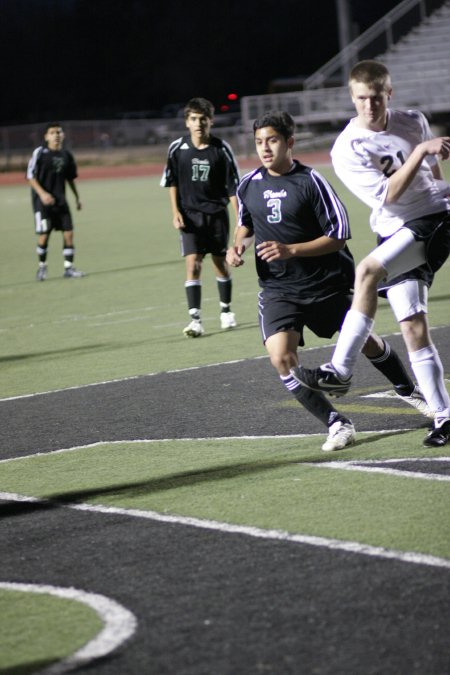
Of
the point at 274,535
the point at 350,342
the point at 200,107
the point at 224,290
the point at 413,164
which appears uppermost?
the point at 200,107

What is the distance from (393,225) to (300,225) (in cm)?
65

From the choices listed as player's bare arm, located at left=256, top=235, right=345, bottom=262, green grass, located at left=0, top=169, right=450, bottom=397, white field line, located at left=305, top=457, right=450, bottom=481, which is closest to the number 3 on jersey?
player's bare arm, located at left=256, top=235, right=345, bottom=262

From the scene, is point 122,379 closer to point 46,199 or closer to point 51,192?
point 46,199

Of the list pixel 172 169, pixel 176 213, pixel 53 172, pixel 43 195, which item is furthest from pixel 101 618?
pixel 53 172

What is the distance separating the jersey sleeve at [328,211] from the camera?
6785 millimetres

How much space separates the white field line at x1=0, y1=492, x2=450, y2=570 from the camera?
468 cm

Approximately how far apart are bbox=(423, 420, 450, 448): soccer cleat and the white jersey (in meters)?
1.11

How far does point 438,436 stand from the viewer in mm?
6566

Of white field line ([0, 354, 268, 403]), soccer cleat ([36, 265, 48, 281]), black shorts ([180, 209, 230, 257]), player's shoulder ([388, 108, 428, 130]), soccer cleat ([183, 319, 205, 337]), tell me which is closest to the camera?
player's shoulder ([388, 108, 428, 130])

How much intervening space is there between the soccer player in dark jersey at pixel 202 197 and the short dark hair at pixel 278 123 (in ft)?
17.3

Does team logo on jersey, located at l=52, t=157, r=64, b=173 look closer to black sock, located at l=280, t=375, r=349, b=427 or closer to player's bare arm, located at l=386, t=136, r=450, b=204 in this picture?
black sock, located at l=280, t=375, r=349, b=427

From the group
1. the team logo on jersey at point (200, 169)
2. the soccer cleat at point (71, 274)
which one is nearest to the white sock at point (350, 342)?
the team logo on jersey at point (200, 169)

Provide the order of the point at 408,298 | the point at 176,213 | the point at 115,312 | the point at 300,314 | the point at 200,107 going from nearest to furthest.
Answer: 1. the point at 408,298
2. the point at 300,314
3. the point at 200,107
4. the point at 176,213
5. the point at 115,312

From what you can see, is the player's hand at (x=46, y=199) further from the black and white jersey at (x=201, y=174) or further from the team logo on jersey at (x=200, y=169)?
the team logo on jersey at (x=200, y=169)
